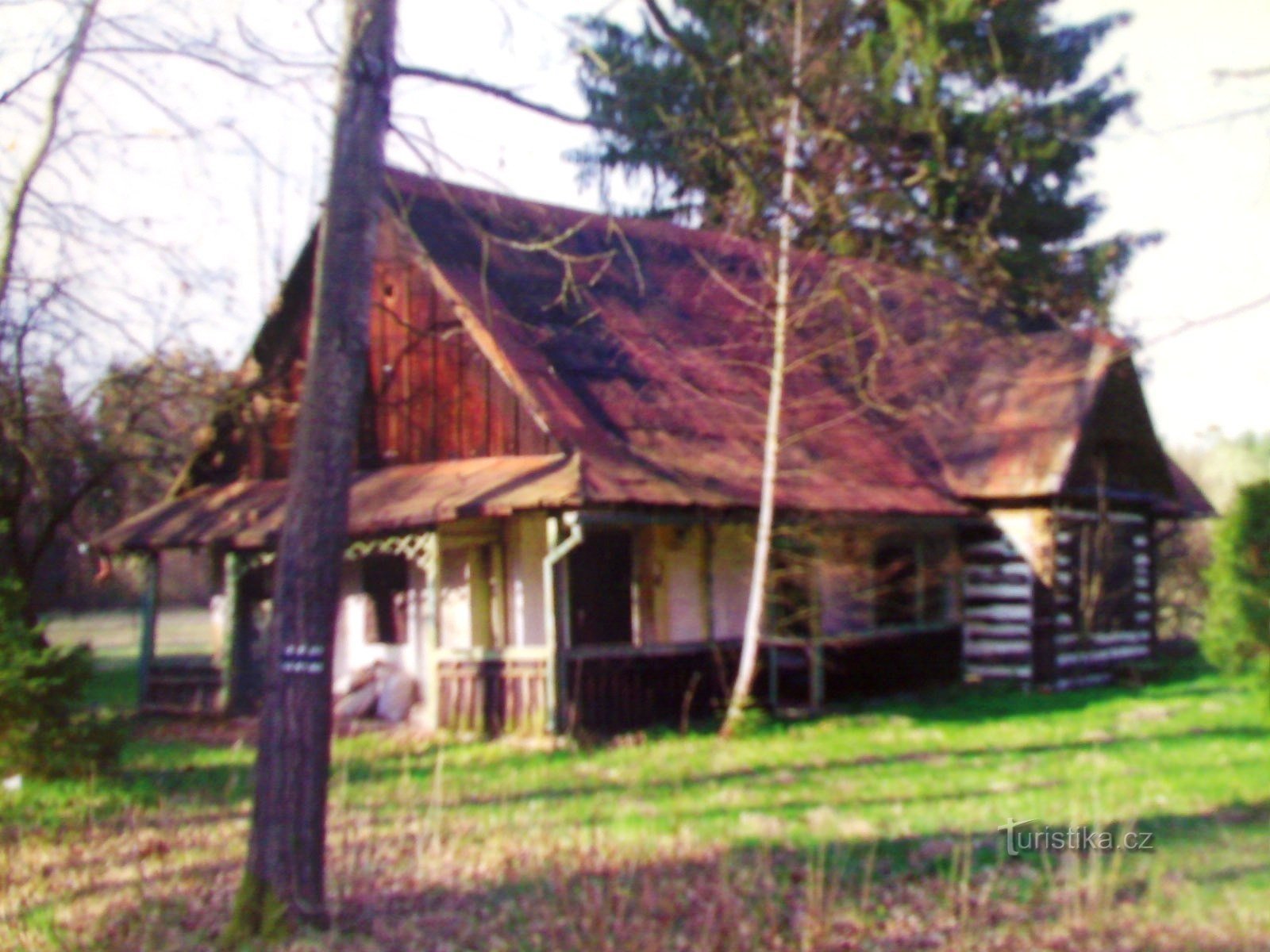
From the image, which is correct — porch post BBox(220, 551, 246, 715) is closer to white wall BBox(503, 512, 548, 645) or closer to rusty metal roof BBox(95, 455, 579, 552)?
rusty metal roof BBox(95, 455, 579, 552)

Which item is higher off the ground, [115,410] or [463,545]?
[115,410]

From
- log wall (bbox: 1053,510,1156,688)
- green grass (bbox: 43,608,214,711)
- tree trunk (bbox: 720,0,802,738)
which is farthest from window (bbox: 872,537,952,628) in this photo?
green grass (bbox: 43,608,214,711)

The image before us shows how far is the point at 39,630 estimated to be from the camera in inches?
449

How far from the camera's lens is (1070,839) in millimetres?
8539

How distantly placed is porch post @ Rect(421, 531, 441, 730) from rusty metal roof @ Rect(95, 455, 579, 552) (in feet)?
1.19

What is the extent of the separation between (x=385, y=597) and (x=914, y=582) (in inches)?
307

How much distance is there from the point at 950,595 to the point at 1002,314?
6.60m

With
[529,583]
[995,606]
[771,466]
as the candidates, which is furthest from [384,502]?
[995,606]

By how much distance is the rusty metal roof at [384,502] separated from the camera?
1422cm

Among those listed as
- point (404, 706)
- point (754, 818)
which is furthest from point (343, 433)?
point (404, 706)

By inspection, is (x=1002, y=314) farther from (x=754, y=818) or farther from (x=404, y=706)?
(x=754, y=818)

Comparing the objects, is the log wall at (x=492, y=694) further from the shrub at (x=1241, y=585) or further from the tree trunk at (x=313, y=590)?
the tree trunk at (x=313, y=590)

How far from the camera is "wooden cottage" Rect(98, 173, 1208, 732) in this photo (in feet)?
49.6

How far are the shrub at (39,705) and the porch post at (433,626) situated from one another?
4476 millimetres
